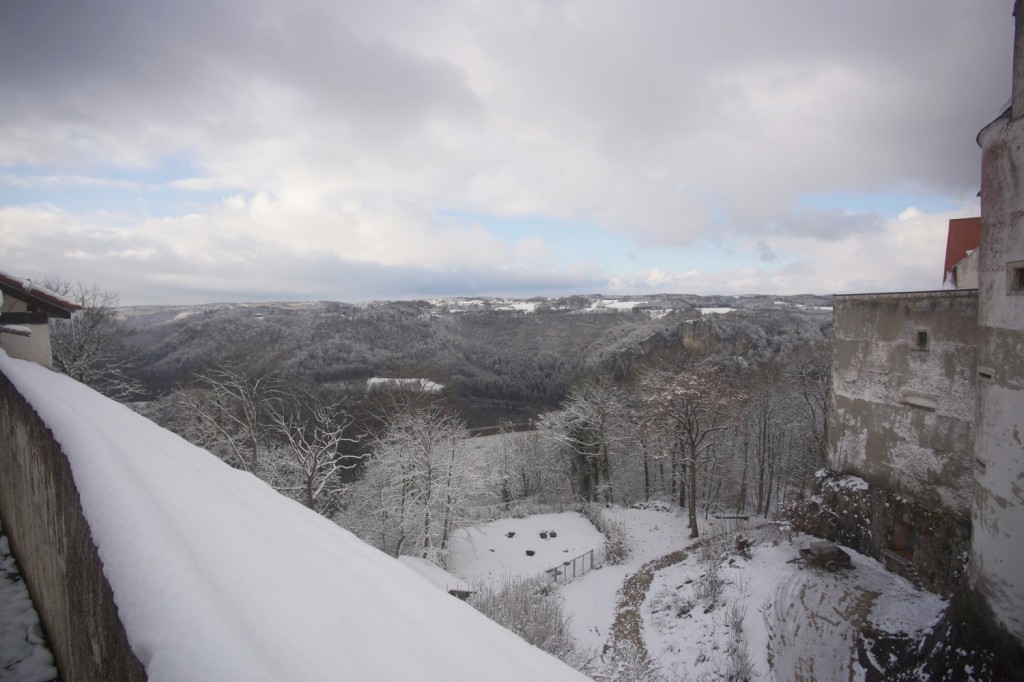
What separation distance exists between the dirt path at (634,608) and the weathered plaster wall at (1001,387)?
279 inches

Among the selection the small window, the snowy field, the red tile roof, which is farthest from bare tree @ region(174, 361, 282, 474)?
the red tile roof

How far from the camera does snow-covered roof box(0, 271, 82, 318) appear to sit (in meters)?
8.03

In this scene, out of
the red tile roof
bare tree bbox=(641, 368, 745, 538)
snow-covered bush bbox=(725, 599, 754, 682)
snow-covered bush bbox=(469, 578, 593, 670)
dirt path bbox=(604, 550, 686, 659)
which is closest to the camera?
snow-covered bush bbox=(469, 578, 593, 670)

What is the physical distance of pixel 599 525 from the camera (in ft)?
67.9

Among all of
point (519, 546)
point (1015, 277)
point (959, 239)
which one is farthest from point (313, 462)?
point (959, 239)

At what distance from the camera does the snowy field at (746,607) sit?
9.73 metres

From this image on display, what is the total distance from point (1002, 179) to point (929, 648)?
8.13 m

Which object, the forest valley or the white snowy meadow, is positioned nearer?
the white snowy meadow

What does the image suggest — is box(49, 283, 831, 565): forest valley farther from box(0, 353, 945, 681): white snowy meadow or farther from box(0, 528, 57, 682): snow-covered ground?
box(0, 353, 945, 681): white snowy meadow

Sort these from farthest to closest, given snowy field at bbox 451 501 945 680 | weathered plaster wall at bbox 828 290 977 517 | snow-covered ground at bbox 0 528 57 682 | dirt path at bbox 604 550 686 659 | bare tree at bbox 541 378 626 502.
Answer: bare tree at bbox 541 378 626 502
dirt path at bbox 604 550 686 659
weathered plaster wall at bbox 828 290 977 517
snowy field at bbox 451 501 945 680
snow-covered ground at bbox 0 528 57 682

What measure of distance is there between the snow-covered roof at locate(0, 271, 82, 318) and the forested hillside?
9444mm

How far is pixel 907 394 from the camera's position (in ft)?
38.5

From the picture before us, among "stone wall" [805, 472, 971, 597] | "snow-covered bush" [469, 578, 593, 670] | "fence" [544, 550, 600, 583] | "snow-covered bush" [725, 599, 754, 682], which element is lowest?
"fence" [544, 550, 600, 583]

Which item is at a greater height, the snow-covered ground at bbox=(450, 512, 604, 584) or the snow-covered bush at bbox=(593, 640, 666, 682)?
the snow-covered bush at bbox=(593, 640, 666, 682)
